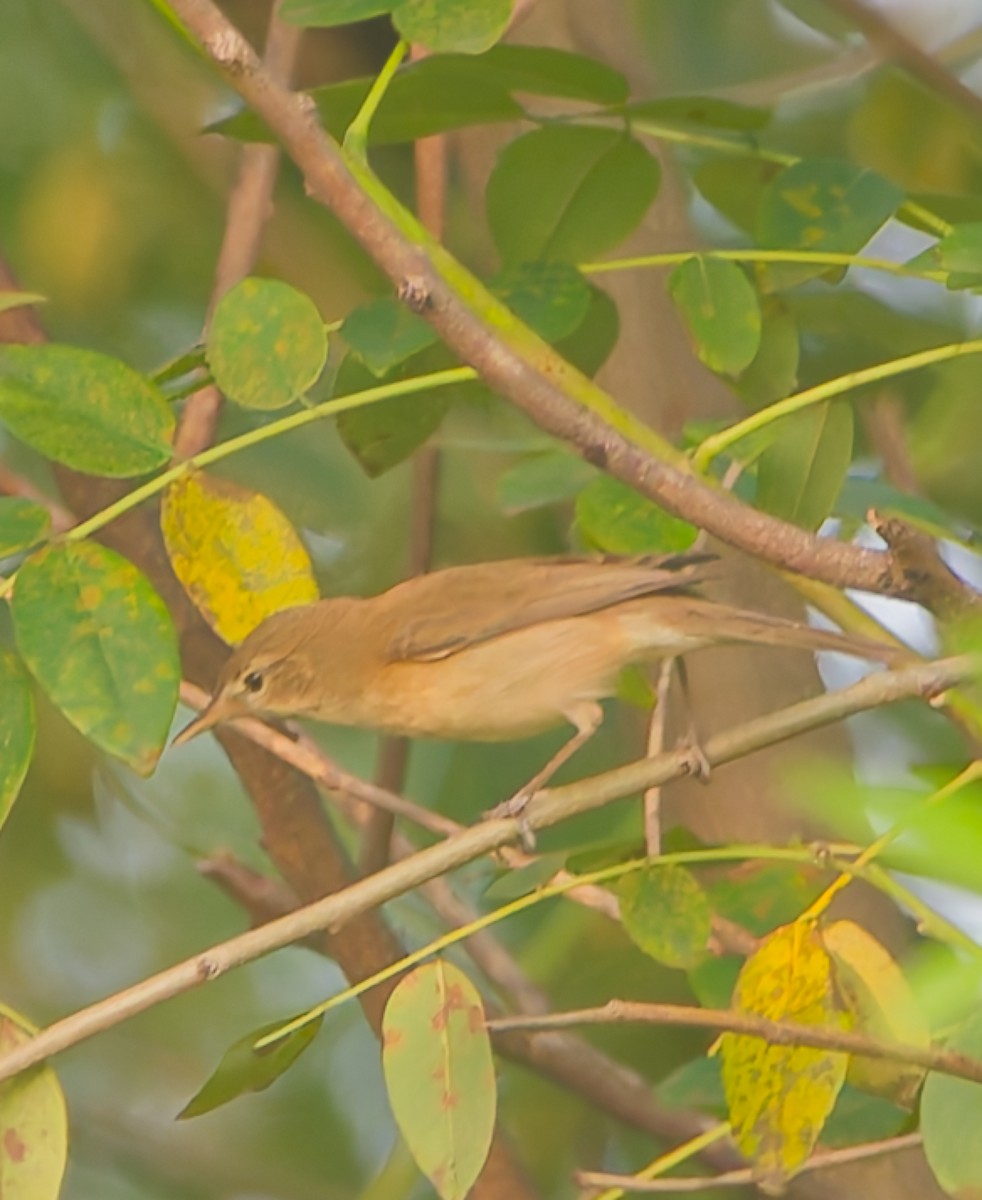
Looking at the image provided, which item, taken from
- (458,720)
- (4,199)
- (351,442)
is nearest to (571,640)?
(458,720)

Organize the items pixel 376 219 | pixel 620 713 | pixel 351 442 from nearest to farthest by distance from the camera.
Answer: pixel 376 219
pixel 351 442
pixel 620 713

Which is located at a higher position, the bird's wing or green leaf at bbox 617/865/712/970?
green leaf at bbox 617/865/712/970

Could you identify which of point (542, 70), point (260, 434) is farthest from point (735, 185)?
point (260, 434)

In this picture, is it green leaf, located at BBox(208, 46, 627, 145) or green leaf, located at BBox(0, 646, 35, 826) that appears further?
green leaf, located at BBox(208, 46, 627, 145)

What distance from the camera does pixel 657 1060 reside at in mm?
2369

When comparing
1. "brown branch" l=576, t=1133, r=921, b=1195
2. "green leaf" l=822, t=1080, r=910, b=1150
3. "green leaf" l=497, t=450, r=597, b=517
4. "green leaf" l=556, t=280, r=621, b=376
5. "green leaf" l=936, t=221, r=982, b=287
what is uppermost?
"green leaf" l=936, t=221, r=982, b=287

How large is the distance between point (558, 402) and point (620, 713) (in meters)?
1.25

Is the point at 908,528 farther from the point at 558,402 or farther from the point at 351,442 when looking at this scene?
the point at 351,442

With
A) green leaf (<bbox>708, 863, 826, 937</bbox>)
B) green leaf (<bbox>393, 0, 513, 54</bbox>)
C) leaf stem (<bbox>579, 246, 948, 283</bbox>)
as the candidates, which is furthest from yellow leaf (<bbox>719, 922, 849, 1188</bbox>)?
green leaf (<bbox>393, 0, 513, 54</bbox>)

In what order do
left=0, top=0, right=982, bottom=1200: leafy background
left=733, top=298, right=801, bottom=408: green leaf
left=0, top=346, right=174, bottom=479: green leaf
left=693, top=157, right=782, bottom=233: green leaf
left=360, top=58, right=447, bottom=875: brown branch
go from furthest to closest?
left=0, top=0, right=982, bottom=1200: leafy background < left=360, top=58, right=447, bottom=875: brown branch < left=693, top=157, right=782, bottom=233: green leaf < left=733, top=298, right=801, bottom=408: green leaf < left=0, top=346, right=174, bottom=479: green leaf

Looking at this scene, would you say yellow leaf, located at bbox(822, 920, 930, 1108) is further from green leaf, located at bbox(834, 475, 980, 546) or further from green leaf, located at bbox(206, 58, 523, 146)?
green leaf, located at bbox(206, 58, 523, 146)

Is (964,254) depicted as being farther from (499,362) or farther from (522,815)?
(522,815)

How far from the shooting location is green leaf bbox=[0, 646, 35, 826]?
1037mm

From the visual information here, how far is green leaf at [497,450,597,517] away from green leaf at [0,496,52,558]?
50 centimetres
